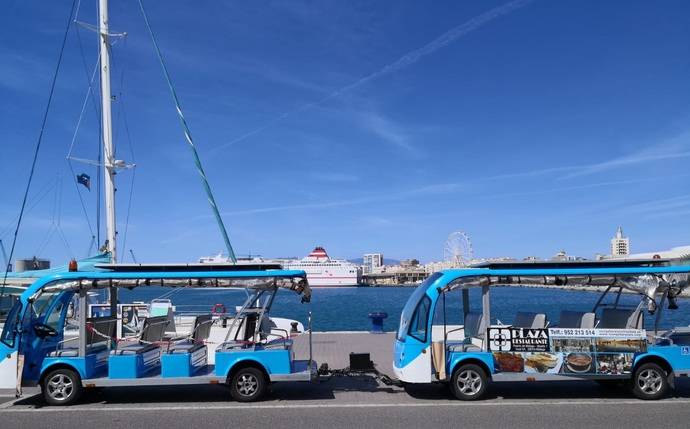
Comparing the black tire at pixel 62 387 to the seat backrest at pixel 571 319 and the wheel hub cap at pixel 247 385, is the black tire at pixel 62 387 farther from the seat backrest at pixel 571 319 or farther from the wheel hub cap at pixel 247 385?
the seat backrest at pixel 571 319

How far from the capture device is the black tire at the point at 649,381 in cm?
956

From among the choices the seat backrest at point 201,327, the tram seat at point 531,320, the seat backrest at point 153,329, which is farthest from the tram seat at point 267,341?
the tram seat at point 531,320

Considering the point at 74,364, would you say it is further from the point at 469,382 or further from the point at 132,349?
the point at 469,382

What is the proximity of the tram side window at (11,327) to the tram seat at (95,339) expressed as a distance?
0.69 meters

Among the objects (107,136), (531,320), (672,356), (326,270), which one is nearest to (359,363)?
(531,320)

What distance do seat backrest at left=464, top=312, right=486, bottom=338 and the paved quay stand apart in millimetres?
1106

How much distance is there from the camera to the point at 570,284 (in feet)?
33.2

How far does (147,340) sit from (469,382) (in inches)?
241

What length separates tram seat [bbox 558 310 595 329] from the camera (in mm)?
10352

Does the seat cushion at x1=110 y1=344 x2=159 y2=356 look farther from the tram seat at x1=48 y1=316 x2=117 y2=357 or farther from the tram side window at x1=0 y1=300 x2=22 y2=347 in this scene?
the tram side window at x1=0 y1=300 x2=22 y2=347

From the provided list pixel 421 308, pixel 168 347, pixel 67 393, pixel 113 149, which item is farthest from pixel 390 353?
pixel 113 149

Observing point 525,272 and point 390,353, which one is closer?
point 525,272

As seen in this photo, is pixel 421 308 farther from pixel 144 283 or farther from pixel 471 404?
pixel 144 283

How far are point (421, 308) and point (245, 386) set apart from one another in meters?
3.41
